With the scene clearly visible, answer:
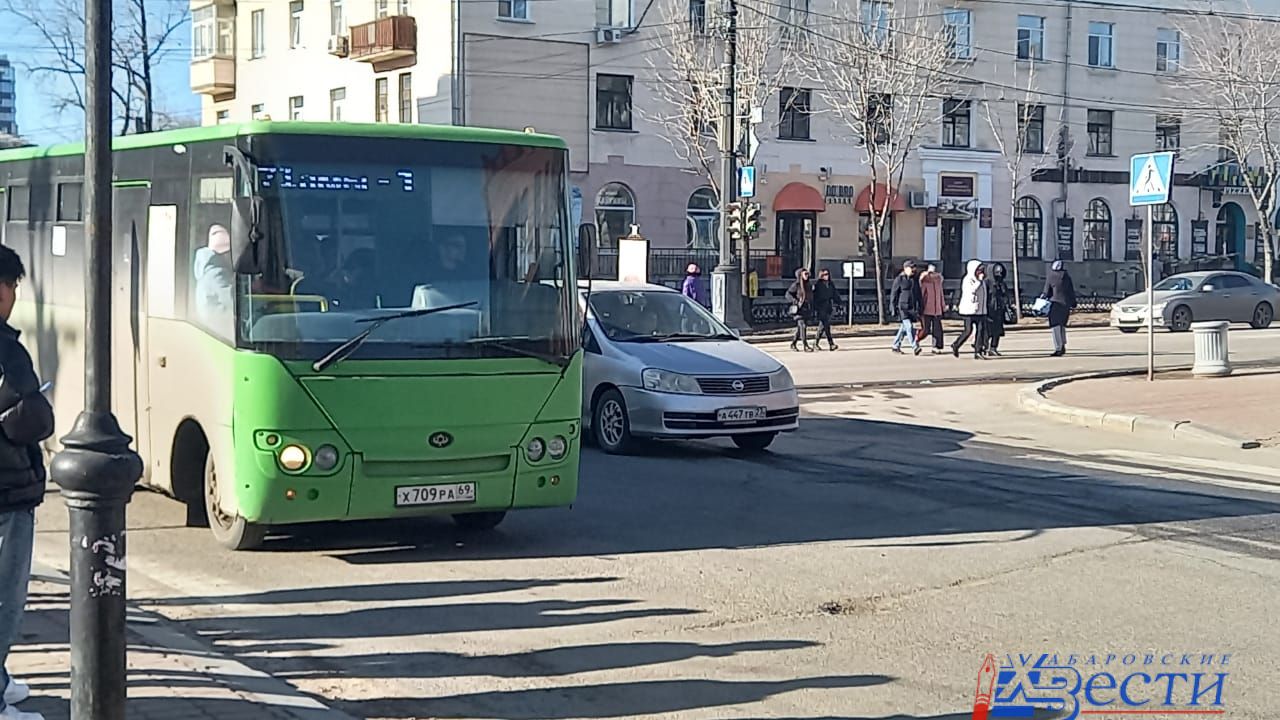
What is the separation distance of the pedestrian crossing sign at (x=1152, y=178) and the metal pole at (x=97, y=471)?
656 inches

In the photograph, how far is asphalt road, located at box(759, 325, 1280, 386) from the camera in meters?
25.2

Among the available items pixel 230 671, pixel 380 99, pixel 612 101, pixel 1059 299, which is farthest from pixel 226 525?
pixel 380 99

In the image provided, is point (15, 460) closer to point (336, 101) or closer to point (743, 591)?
point (743, 591)

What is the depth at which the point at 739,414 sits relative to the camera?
1477 cm

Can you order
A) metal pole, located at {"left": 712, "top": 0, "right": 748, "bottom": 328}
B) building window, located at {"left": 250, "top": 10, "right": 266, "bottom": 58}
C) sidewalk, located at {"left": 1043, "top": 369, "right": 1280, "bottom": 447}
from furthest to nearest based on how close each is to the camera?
building window, located at {"left": 250, "top": 10, "right": 266, "bottom": 58}
metal pole, located at {"left": 712, "top": 0, "right": 748, "bottom": 328}
sidewalk, located at {"left": 1043, "top": 369, "right": 1280, "bottom": 447}

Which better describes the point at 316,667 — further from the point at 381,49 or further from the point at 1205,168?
the point at 1205,168

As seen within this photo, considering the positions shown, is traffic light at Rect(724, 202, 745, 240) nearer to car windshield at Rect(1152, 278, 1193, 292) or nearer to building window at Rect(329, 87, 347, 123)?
car windshield at Rect(1152, 278, 1193, 292)

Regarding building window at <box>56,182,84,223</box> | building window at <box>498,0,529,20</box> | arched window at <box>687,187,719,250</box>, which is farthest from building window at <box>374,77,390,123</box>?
building window at <box>56,182,84,223</box>

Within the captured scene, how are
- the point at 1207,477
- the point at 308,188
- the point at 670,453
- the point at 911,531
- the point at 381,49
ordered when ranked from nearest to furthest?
the point at 308,188, the point at 911,531, the point at 1207,477, the point at 670,453, the point at 381,49

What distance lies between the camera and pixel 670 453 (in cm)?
1545

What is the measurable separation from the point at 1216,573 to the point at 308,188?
588 cm

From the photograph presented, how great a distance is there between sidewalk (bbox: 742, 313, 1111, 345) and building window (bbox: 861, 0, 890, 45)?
9.29m

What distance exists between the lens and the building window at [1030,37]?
53.8 metres

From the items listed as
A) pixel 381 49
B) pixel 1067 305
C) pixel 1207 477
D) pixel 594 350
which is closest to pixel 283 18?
pixel 381 49
